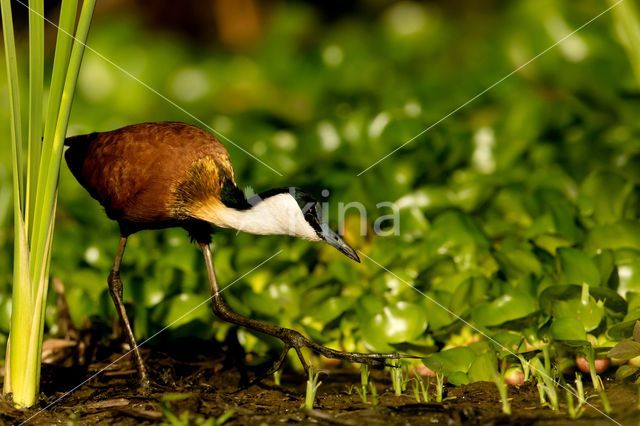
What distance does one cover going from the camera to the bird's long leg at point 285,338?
2.74 metres

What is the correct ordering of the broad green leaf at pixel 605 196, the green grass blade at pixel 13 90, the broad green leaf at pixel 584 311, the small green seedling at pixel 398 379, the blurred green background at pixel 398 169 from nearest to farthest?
the green grass blade at pixel 13 90, the small green seedling at pixel 398 379, the broad green leaf at pixel 584 311, the blurred green background at pixel 398 169, the broad green leaf at pixel 605 196

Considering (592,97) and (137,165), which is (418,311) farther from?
(592,97)

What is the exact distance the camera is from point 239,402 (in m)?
2.66

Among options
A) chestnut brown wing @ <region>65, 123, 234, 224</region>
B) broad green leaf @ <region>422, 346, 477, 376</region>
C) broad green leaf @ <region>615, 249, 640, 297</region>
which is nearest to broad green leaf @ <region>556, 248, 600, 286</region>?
broad green leaf @ <region>615, 249, 640, 297</region>

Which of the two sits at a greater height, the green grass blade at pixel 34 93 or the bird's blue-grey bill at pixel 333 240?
the green grass blade at pixel 34 93

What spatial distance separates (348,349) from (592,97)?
6.88 ft

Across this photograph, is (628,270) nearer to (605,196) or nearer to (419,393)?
(605,196)

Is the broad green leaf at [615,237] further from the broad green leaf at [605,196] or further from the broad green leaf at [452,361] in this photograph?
the broad green leaf at [452,361]

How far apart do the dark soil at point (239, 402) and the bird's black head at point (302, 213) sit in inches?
19.2

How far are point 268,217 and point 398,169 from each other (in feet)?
4.45

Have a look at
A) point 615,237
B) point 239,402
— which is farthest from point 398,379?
point 615,237

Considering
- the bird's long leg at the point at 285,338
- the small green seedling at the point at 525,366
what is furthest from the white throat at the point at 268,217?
the small green seedling at the point at 525,366

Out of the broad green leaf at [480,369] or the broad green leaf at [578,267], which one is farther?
the broad green leaf at [578,267]

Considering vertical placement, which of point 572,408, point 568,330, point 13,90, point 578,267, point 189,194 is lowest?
point 572,408
